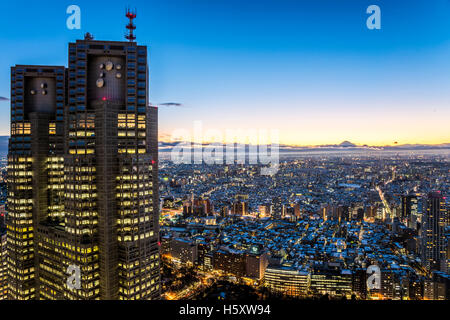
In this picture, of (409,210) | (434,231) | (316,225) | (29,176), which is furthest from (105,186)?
(409,210)

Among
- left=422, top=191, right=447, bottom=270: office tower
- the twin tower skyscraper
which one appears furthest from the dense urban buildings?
the twin tower skyscraper

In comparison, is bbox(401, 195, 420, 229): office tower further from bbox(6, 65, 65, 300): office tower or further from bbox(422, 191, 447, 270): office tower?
bbox(6, 65, 65, 300): office tower

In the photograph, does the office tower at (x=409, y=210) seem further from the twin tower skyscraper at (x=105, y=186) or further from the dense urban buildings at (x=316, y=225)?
the twin tower skyscraper at (x=105, y=186)

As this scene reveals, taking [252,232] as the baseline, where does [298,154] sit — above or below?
above

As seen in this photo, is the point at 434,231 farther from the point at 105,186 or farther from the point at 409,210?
the point at 105,186

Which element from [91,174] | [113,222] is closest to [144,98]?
[91,174]

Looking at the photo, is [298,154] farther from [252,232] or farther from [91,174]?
[91,174]

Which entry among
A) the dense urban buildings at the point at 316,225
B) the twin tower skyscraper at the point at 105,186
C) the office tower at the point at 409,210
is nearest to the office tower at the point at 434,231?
the dense urban buildings at the point at 316,225
